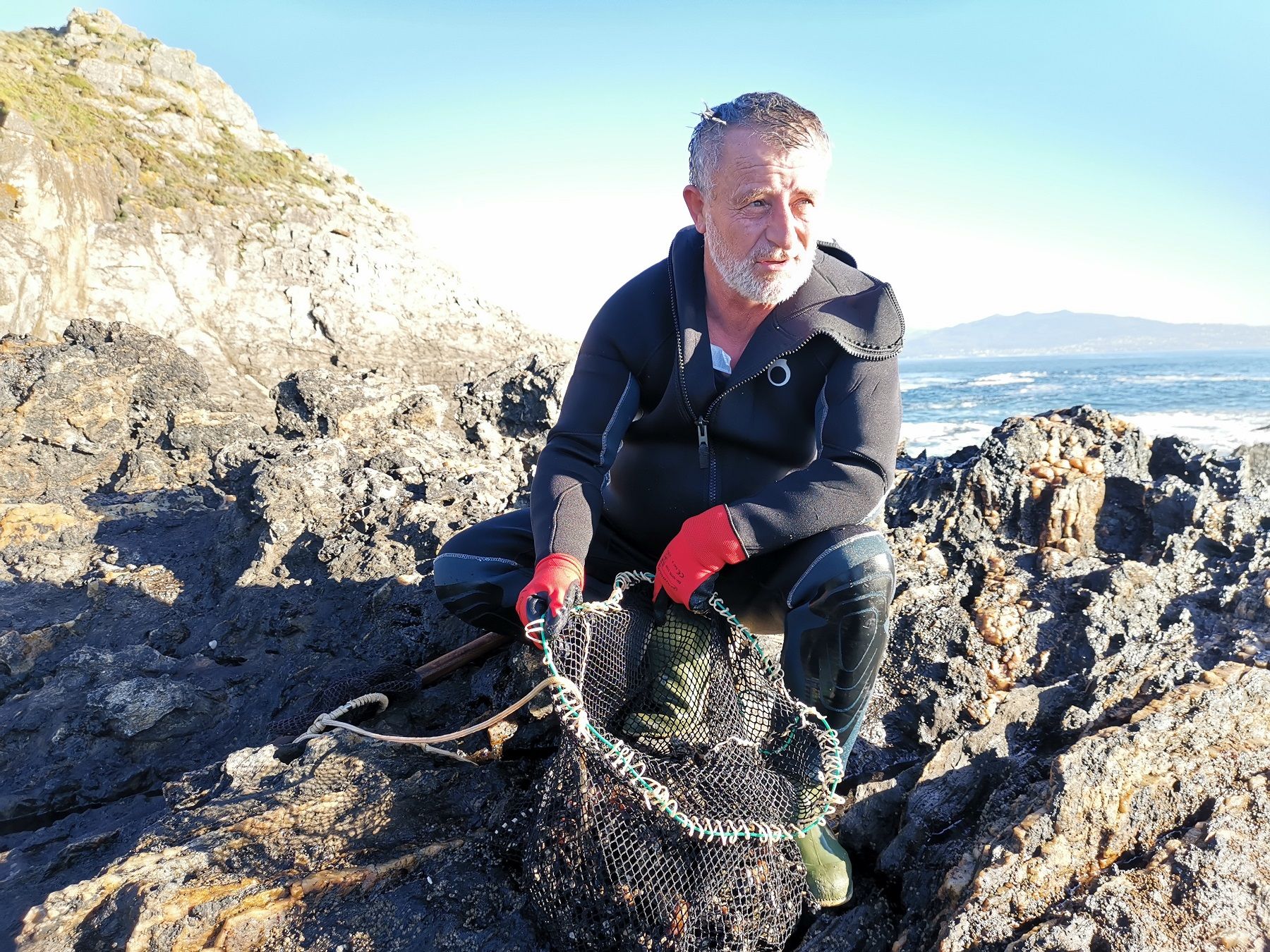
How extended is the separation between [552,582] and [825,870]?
1.05 meters

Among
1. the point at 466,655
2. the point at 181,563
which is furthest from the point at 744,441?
the point at 181,563

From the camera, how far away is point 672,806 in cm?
162

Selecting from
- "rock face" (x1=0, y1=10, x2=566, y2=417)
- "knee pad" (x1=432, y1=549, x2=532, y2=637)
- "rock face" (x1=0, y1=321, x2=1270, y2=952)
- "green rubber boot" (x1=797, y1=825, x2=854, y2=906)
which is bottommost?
"green rubber boot" (x1=797, y1=825, x2=854, y2=906)

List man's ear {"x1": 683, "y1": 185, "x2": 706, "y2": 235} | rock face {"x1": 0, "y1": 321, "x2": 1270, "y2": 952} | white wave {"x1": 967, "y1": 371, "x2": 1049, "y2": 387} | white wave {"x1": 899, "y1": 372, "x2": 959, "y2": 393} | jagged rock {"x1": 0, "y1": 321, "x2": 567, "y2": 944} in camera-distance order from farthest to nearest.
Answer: white wave {"x1": 899, "y1": 372, "x2": 959, "y2": 393}
white wave {"x1": 967, "y1": 371, "x2": 1049, "y2": 387}
jagged rock {"x1": 0, "y1": 321, "x2": 567, "y2": 944}
man's ear {"x1": 683, "y1": 185, "x2": 706, "y2": 235}
rock face {"x1": 0, "y1": 321, "x2": 1270, "y2": 952}

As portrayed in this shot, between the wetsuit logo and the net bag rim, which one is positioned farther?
the wetsuit logo

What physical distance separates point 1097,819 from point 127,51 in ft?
63.6

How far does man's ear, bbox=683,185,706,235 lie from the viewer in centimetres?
255

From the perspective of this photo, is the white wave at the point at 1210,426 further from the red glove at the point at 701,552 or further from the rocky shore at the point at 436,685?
the red glove at the point at 701,552

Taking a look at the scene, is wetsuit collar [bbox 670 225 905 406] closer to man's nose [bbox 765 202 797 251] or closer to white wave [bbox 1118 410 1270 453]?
man's nose [bbox 765 202 797 251]

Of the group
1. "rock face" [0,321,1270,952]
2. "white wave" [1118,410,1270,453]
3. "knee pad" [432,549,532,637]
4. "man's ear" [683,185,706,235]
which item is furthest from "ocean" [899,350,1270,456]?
"knee pad" [432,549,532,637]

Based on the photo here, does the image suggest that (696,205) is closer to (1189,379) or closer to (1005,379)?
(1189,379)

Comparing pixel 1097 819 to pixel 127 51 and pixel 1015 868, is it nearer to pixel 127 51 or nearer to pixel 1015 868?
pixel 1015 868

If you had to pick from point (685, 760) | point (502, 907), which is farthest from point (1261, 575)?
point (502, 907)

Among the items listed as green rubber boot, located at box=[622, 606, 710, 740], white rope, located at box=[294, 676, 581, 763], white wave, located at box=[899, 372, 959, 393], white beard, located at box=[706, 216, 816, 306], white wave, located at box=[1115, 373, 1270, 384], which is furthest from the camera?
white wave, located at box=[899, 372, 959, 393]
